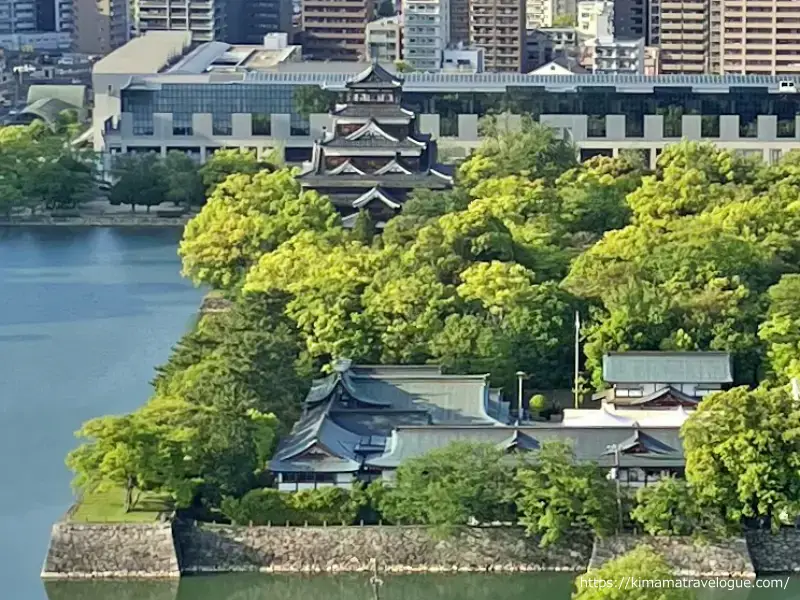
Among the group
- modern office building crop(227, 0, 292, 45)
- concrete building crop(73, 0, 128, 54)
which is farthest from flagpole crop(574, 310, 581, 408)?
concrete building crop(73, 0, 128, 54)

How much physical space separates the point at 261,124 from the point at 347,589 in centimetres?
1858

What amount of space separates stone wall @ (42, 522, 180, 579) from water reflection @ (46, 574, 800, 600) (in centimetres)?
8

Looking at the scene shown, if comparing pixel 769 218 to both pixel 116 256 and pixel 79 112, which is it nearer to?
pixel 116 256

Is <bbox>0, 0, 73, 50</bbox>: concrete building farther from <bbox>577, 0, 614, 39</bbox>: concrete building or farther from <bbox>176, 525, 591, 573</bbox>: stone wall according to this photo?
<bbox>176, 525, 591, 573</bbox>: stone wall

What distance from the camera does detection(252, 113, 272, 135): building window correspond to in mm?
33906

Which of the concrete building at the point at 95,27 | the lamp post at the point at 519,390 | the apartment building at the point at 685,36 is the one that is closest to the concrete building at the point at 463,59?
the apartment building at the point at 685,36

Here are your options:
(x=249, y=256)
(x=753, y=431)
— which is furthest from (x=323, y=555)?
(x=249, y=256)

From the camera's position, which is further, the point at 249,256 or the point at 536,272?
the point at 249,256

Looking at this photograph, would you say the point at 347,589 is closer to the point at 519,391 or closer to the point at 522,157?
the point at 519,391

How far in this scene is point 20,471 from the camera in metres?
18.3

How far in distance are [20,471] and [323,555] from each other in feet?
10.6

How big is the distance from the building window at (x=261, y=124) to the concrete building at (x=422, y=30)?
30.1ft

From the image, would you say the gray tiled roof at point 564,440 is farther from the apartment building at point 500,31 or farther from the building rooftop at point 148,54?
the apartment building at point 500,31

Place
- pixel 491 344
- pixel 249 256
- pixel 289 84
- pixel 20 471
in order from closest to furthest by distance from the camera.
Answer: pixel 20 471 → pixel 491 344 → pixel 249 256 → pixel 289 84
